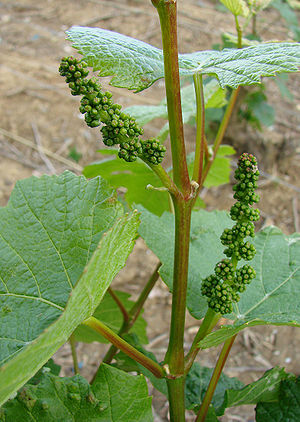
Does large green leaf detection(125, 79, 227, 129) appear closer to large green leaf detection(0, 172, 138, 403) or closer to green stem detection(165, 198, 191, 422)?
large green leaf detection(0, 172, 138, 403)

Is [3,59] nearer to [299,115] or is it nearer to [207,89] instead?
[299,115]

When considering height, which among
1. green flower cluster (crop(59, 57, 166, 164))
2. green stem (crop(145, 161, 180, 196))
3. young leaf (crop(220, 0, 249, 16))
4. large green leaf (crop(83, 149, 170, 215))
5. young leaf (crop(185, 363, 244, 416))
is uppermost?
young leaf (crop(220, 0, 249, 16))

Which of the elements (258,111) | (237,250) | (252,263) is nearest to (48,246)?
(237,250)

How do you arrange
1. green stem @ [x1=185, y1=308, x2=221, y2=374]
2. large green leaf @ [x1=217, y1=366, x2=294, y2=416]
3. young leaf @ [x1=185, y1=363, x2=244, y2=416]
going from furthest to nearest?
young leaf @ [x1=185, y1=363, x2=244, y2=416], large green leaf @ [x1=217, y1=366, x2=294, y2=416], green stem @ [x1=185, y1=308, x2=221, y2=374]

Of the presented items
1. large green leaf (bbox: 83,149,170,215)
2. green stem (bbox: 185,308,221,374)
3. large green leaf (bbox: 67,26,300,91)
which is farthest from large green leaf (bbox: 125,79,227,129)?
green stem (bbox: 185,308,221,374)

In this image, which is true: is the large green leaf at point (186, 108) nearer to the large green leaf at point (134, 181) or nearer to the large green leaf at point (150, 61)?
the large green leaf at point (134, 181)

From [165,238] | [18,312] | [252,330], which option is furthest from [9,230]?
[252,330]

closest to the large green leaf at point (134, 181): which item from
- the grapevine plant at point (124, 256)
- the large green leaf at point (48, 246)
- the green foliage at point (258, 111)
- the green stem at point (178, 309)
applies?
the grapevine plant at point (124, 256)
